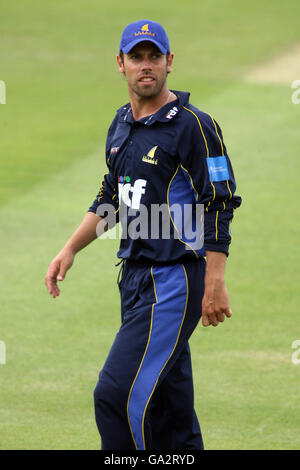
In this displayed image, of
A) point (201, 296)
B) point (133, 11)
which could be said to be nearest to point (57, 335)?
point (201, 296)

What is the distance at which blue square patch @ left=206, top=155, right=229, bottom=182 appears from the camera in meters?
4.47

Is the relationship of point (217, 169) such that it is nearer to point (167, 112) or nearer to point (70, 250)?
point (167, 112)

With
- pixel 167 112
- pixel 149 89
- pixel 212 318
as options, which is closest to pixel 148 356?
pixel 212 318

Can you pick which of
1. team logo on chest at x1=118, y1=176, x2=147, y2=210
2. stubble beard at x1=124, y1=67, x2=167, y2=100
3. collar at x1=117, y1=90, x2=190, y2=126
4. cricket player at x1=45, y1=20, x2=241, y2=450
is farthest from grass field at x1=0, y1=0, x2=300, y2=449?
stubble beard at x1=124, y1=67, x2=167, y2=100

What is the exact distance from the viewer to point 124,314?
15.5ft

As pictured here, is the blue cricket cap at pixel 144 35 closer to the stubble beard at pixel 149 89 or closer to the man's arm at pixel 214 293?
the stubble beard at pixel 149 89

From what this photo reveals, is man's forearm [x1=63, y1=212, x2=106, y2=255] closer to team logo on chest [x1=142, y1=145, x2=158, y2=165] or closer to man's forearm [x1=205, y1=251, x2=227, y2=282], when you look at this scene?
team logo on chest [x1=142, y1=145, x2=158, y2=165]

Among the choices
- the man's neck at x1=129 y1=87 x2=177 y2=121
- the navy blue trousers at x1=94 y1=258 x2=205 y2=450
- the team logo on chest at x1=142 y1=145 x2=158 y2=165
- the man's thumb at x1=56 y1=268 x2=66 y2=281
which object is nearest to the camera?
the navy blue trousers at x1=94 y1=258 x2=205 y2=450

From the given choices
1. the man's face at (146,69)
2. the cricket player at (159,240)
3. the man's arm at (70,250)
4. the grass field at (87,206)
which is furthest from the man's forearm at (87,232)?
the grass field at (87,206)

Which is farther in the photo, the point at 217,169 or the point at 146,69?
the point at 146,69

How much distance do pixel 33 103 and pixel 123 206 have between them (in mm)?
10886

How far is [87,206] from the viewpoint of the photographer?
10812mm

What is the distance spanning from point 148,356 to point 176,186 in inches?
31.9
